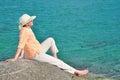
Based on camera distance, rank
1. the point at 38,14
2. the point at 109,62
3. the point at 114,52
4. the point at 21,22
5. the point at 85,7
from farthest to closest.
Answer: the point at 85,7
the point at 38,14
the point at 114,52
the point at 109,62
the point at 21,22

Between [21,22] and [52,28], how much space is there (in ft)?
59.9

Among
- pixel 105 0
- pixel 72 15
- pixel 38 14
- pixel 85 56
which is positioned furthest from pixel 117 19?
pixel 85 56

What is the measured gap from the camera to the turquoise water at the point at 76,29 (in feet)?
68.4

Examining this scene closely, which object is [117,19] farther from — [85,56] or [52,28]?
[85,56]

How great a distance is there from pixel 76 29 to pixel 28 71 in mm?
19367

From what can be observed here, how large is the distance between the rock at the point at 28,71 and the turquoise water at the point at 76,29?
7017 mm

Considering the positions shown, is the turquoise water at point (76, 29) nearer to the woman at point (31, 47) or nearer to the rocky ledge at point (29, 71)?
the woman at point (31, 47)

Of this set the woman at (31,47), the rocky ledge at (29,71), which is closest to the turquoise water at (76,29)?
the woman at (31,47)

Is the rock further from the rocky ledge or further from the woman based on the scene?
the woman

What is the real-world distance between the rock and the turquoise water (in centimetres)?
702

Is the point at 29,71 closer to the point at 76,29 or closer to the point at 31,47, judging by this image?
the point at 31,47

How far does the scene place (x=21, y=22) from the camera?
11.6 m

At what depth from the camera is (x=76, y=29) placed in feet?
97.3

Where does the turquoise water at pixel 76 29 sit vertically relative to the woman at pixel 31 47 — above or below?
above
